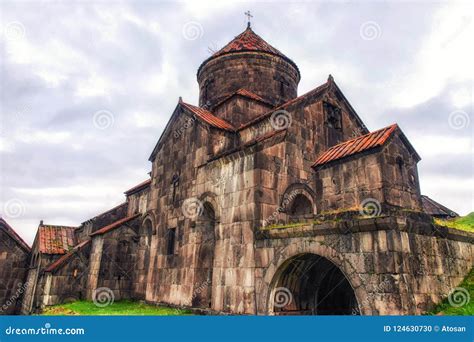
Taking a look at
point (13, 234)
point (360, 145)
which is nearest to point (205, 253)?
point (360, 145)

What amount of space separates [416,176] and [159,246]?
1009cm

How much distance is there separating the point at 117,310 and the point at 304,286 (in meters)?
7.31

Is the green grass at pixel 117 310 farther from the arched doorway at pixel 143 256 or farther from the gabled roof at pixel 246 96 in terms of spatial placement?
the gabled roof at pixel 246 96

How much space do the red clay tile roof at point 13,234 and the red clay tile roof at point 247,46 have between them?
13884 millimetres

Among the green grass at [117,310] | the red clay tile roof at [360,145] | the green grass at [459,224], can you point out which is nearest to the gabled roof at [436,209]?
the green grass at [459,224]

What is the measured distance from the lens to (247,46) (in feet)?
58.3

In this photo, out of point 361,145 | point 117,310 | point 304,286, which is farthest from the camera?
point 117,310

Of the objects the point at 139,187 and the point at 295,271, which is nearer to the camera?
the point at 295,271

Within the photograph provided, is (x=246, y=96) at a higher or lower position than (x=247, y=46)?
lower

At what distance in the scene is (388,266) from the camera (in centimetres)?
677

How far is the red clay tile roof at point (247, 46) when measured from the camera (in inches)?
690

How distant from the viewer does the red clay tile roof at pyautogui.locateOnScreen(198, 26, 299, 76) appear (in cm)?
1752

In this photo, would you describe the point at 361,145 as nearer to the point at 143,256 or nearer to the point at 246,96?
the point at 246,96

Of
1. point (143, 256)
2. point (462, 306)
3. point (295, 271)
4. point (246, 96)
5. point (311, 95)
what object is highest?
point (246, 96)
